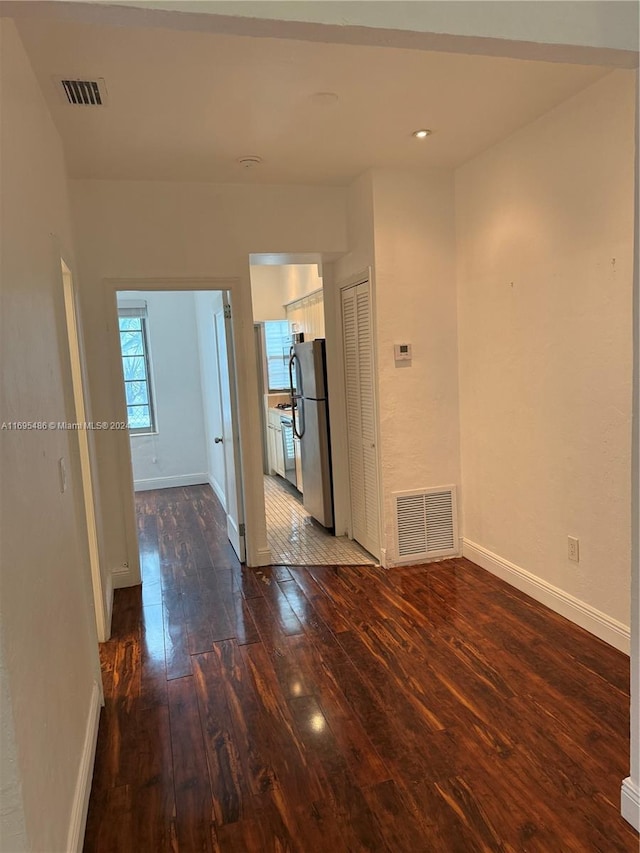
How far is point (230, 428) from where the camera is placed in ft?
14.2

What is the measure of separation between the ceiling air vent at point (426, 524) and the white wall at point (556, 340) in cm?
24

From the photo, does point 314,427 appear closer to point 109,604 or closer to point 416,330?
point 416,330

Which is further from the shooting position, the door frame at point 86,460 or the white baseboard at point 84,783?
the door frame at point 86,460

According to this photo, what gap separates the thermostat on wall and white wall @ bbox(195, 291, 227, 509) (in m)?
2.06

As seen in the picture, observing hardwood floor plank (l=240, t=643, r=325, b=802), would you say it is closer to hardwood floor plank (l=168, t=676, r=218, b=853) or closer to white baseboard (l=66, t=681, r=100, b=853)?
hardwood floor plank (l=168, t=676, r=218, b=853)

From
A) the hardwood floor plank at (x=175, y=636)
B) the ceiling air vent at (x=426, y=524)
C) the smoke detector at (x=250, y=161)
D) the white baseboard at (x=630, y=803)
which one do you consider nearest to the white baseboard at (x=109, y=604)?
the hardwood floor plank at (x=175, y=636)

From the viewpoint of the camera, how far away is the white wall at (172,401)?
6887 mm

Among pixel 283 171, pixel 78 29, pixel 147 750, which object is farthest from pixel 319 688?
pixel 283 171

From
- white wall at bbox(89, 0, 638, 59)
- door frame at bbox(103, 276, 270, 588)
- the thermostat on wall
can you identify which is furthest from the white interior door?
white wall at bbox(89, 0, 638, 59)

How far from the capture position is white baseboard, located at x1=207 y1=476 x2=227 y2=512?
19.4ft

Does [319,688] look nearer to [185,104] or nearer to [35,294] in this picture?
[35,294]

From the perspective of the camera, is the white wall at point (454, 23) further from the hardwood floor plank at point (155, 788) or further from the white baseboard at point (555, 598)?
the white baseboard at point (555, 598)

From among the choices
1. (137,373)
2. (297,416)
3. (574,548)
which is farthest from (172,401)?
(574,548)

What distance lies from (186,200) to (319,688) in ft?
9.93
